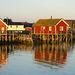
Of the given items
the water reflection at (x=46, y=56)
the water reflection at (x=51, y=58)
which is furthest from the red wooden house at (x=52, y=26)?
the water reflection at (x=51, y=58)

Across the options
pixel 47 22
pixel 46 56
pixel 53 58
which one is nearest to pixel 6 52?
pixel 46 56

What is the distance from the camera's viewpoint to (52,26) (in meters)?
71.0

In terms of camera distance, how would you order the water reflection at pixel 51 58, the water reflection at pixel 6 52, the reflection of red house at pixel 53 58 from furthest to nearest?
the water reflection at pixel 6 52, the reflection of red house at pixel 53 58, the water reflection at pixel 51 58

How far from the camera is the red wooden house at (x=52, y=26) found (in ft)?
233

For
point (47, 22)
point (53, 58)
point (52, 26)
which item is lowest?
point (53, 58)

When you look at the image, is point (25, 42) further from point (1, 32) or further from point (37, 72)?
point (37, 72)

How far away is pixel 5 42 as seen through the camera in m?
65.1

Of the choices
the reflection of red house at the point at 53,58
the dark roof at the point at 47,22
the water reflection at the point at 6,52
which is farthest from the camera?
the dark roof at the point at 47,22

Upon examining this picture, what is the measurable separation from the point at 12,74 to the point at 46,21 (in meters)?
47.2

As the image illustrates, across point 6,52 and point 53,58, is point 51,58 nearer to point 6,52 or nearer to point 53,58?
point 53,58

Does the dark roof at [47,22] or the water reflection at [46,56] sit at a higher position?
the dark roof at [47,22]

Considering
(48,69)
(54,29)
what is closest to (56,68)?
(48,69)

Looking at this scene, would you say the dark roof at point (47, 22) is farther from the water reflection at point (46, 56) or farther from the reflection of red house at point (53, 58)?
the reflection of red house at point (53, 58)

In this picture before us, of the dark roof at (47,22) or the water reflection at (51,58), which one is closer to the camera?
the water reflection at (51,58)
